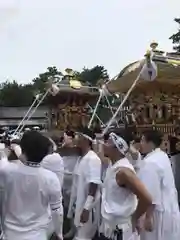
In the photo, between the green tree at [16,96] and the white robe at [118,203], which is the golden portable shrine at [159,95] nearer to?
→ the white robe at [118,203]

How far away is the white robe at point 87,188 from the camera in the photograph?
7117mm

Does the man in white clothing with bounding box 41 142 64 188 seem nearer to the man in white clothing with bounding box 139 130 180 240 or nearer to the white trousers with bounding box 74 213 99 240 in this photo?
the white trousers with bounding box 74 213 99 240

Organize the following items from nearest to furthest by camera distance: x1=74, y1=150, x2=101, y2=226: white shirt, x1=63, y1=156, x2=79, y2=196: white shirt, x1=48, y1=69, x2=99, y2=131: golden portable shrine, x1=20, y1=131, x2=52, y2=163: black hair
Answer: x1=20, y1=131, x2=52, y2=163: black hair → x1=74, y1=150, x2=101, y2=226: white shirt → x1=63, y1=156, x2=79, y2=196: white shirt → x1=48, y1=69, x2=99, y2=131: golden portable shrine

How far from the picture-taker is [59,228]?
15.7 ft

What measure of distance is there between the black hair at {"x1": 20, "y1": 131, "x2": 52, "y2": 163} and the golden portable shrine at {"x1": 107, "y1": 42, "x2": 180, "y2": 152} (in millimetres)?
4169

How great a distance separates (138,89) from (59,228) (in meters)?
4.84

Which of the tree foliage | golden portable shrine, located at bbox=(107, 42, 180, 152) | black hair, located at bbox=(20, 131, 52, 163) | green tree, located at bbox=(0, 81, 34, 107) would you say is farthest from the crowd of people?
green tree, located at bbox=(0, 81, 34, 107)

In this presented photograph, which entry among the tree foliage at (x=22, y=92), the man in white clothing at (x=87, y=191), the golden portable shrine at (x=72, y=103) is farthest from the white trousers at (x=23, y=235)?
the tree foliage at (x=22, y=92)

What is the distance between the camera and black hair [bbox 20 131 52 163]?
4.30 m

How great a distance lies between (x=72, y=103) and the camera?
1221 centimetres

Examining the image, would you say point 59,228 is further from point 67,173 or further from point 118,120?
point 118,120

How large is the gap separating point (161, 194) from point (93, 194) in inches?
45.5

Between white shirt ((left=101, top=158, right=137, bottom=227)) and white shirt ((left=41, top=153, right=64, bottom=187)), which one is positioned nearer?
white shirt ((left=101, top=158, right=137, bottom=227))

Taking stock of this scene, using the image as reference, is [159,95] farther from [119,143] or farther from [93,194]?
[119,143]
